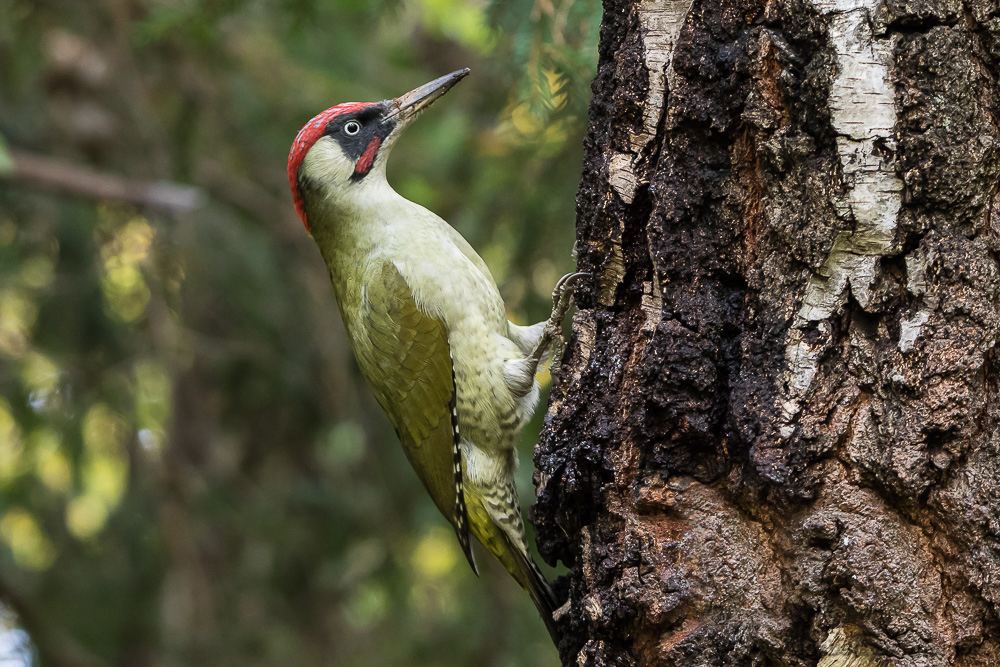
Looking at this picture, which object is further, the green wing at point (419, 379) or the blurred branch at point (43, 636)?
the blurred branch at point (43, 636)

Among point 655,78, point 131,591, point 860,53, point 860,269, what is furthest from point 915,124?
point 131,591

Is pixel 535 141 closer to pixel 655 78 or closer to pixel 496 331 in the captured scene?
pixel 496 331

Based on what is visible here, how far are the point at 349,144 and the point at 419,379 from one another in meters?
1.13

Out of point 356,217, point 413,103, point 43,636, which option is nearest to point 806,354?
point 356,217

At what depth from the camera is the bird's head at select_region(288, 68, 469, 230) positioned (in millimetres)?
3848

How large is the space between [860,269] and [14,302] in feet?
18.5

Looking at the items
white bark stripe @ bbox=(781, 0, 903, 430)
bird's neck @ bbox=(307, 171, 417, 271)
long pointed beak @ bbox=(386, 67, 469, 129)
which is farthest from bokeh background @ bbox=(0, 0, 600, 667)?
white bark stripe @ bbox=(781, 0, 903, 430)

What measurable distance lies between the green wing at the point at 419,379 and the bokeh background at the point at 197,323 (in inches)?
39.3

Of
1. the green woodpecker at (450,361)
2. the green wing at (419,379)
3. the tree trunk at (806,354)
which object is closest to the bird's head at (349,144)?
the green woodpecker at (450,361)

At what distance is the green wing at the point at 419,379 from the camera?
11.3ft

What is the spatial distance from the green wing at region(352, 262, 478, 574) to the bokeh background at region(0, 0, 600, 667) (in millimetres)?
998

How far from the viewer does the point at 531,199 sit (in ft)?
13.7

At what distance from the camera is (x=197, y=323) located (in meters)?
6.64

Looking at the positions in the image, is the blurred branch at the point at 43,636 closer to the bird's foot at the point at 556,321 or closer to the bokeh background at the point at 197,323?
the bokeh background at the point at 197,323
